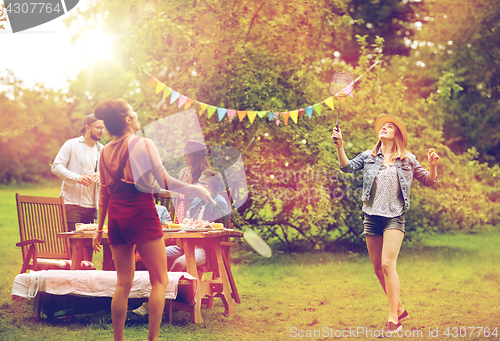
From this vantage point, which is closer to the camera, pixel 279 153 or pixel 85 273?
pixel 85 273

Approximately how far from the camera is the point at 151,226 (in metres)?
3.18

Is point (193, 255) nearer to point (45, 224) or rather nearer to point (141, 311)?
point (141, 311)

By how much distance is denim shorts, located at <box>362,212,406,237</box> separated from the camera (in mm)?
4012

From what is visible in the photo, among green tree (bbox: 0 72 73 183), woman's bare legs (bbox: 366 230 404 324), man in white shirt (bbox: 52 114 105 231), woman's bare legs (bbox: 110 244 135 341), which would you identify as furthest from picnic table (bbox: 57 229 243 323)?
green tree (bbox: 0 72 73 183)

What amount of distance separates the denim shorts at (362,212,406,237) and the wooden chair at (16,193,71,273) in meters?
3.04

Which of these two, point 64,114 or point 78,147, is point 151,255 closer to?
point 78,147

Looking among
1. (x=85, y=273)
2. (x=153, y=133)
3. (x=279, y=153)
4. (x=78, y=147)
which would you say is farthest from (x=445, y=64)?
(x=85, y=273)

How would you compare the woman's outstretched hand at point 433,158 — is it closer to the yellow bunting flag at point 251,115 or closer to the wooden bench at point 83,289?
the wooden bench at point 83,289

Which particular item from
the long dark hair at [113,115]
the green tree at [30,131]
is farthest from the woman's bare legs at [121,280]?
the green tree at [30,131]

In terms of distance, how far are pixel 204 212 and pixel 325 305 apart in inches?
63.9

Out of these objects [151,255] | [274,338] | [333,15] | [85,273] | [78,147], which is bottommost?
[274,338]

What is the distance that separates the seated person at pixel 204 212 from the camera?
16.7 ft

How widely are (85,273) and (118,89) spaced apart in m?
10.6

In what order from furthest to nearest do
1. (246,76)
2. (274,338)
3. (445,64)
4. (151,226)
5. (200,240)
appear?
1. (445,64)
2. (246,76)
3. (200,240)
4. (274,338)
5. (151,226)
